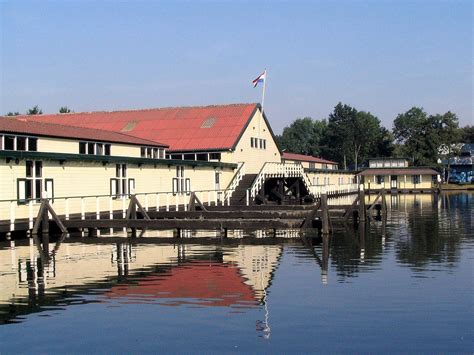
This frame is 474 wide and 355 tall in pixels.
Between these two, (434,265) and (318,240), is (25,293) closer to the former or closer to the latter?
(434,265)

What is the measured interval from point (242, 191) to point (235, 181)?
61.0 inches

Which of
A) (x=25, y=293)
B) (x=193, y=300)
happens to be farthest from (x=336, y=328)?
(x=25, y=293)

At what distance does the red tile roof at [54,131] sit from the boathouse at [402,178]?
66640mm

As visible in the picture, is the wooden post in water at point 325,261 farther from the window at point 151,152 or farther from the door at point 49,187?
the window at point 151,152

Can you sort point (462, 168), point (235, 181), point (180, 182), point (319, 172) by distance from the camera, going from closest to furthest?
point (180, 182) → point (235, 181) → point (319, 172) → point (462, 168)

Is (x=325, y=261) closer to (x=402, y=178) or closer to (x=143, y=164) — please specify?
(x=143, y=164)

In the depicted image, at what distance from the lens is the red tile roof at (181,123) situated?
62.8 metres

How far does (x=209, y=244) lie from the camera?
28.5 meters

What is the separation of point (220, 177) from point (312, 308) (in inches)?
1725

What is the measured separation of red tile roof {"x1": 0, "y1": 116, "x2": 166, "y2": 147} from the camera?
4001 cm

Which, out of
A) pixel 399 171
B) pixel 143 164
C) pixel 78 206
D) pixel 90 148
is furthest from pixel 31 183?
pixel 399 171

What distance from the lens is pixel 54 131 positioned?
143ft

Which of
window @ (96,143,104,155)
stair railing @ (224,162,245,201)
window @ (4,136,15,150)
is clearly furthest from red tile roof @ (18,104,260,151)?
window @ (4,136,15,150)

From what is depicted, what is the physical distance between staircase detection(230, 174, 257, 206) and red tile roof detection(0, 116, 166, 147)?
330 inches
